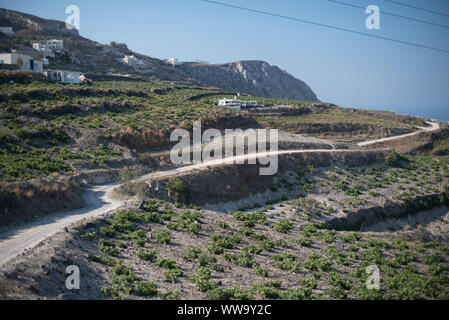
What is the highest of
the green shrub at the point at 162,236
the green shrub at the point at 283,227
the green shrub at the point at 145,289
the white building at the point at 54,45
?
the white building at the point at 54,45

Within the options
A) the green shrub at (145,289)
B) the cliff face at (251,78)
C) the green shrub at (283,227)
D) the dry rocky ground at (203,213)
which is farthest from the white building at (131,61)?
the green shrub at (145,289)

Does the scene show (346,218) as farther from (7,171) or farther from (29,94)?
(29,94)

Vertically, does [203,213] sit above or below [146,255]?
above

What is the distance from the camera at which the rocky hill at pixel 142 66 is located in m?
65.3

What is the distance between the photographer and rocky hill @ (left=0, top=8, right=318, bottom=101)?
65.3 metres

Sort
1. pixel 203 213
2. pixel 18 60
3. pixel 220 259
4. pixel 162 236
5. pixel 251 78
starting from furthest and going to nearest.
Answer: pixel 251 78
pixel 18 60
pixel 203 213
pixel 162 236
pixel 220 259

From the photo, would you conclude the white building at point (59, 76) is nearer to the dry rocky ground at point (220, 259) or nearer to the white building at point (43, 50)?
the white building at point (43, 50)

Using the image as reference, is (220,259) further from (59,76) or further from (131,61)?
(131,61)

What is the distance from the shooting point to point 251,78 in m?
123

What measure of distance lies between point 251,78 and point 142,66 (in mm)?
51860

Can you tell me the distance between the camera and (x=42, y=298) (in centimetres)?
859

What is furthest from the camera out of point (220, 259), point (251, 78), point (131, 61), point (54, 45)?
point (251, 78)

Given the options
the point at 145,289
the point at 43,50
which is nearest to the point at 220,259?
the point at 145,289

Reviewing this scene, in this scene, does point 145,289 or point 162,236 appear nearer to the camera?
point 145,289
